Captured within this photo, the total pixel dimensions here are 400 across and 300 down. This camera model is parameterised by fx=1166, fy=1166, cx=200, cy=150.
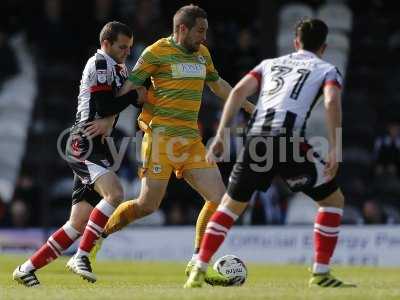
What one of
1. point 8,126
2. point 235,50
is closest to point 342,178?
point 235,50

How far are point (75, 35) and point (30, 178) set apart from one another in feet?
10.1

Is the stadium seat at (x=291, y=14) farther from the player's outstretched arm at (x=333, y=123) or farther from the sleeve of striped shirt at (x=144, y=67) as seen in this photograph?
the player's outstretched arm at (x=333, y=123)

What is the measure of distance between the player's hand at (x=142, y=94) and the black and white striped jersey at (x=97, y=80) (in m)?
0.17

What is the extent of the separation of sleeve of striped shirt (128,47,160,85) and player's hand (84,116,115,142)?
415mm

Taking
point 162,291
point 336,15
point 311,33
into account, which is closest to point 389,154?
point 336,15

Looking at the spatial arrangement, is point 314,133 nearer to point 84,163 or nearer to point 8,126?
point 8,126

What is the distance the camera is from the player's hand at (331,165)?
858 centimetres

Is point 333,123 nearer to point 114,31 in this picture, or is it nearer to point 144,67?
point 144,67

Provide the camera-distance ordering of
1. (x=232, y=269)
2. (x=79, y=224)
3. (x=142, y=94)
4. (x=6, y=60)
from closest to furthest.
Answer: (x=232, y=269), (x=79, y=224), (x=142, y=94), (x=6, y=60)

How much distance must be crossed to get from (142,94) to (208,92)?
1021 cm

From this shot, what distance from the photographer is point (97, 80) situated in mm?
10211

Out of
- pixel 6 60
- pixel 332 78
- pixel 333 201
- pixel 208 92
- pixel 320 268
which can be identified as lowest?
pixel 320 268

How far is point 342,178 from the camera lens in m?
19.7

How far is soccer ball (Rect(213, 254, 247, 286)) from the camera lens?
9961mm
